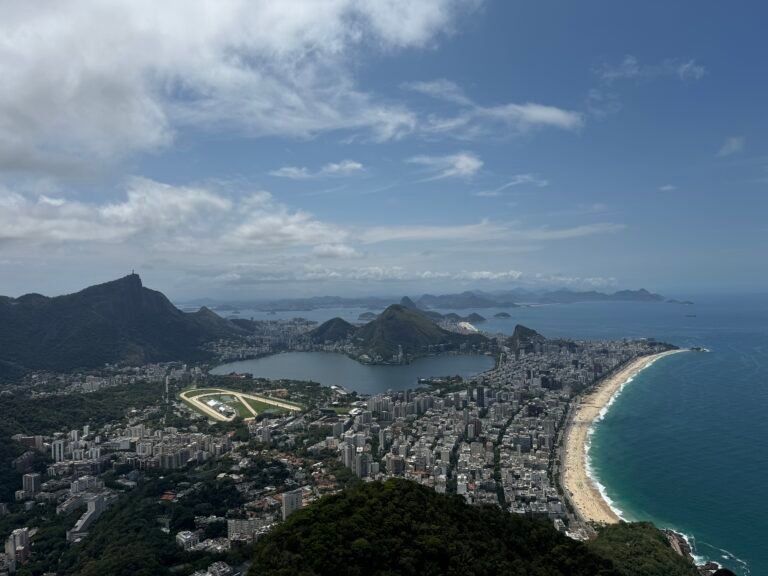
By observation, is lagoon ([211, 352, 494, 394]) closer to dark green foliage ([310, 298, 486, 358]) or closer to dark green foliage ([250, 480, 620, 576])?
dark green foliage ([310, 298, 486, 358])

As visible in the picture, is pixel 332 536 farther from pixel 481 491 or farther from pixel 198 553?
pixel 481 491

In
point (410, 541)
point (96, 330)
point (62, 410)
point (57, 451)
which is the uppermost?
point (96, 330)

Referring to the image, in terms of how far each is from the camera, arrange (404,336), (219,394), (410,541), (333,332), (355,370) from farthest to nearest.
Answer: (333,332) → (404,336) → (355,370) → (219,394) → (410,541)

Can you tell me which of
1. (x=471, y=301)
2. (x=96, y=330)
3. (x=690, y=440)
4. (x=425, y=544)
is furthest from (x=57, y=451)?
(x=471, y=301)

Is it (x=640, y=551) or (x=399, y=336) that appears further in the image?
(x=399, y=336)

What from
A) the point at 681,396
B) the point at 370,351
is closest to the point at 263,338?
the point at 370,351

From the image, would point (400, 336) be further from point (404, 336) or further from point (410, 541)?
point (410, 541)

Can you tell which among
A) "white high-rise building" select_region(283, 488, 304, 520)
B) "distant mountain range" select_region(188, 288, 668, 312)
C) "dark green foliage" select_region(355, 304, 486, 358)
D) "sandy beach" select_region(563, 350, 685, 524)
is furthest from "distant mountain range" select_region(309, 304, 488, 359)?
"distant mountain range" select_region(188, 288, 668, 312)
